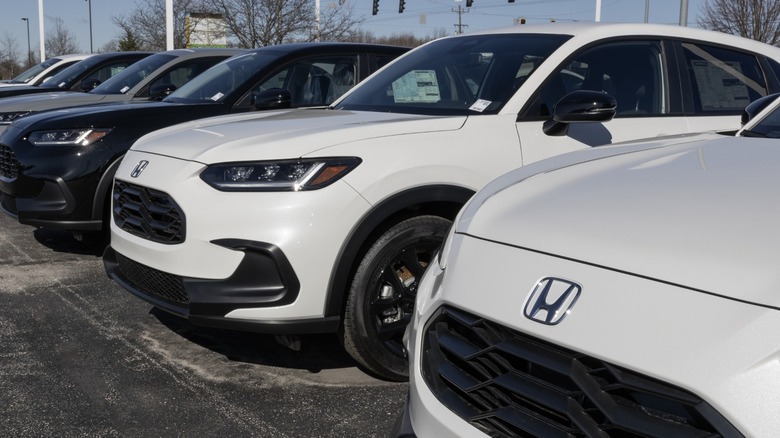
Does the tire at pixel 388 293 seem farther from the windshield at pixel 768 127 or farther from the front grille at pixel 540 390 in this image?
the front grille at pixel 540 390

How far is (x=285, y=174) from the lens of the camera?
3.58 m

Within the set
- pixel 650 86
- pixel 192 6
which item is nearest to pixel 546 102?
pixel 650 86

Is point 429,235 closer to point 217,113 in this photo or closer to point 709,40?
point 709,40

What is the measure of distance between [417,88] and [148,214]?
1.68 metres

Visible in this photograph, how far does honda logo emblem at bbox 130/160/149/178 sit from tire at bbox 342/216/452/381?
1272mm

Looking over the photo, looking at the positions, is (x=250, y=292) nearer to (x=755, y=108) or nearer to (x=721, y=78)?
(x=755, y=108)

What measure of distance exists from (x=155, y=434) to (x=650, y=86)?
127 inches

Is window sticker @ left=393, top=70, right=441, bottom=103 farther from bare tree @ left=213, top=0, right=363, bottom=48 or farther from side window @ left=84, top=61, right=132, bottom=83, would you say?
Result: bare tree @ left=213, top=0, right=363, bottom=48

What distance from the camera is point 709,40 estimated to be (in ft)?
16.3

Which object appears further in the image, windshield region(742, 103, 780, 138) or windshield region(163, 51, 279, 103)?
windshield region(163, 51, 279, 103)

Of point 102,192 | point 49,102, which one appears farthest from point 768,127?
point 49,102

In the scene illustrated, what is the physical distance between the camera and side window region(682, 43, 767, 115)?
15.9 feet

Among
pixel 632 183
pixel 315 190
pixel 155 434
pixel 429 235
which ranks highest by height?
→ pixel 632 183

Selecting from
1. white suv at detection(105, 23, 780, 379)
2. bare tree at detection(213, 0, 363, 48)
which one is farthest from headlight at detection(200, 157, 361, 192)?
bare tree at detection(213, 0, 363, 48)
